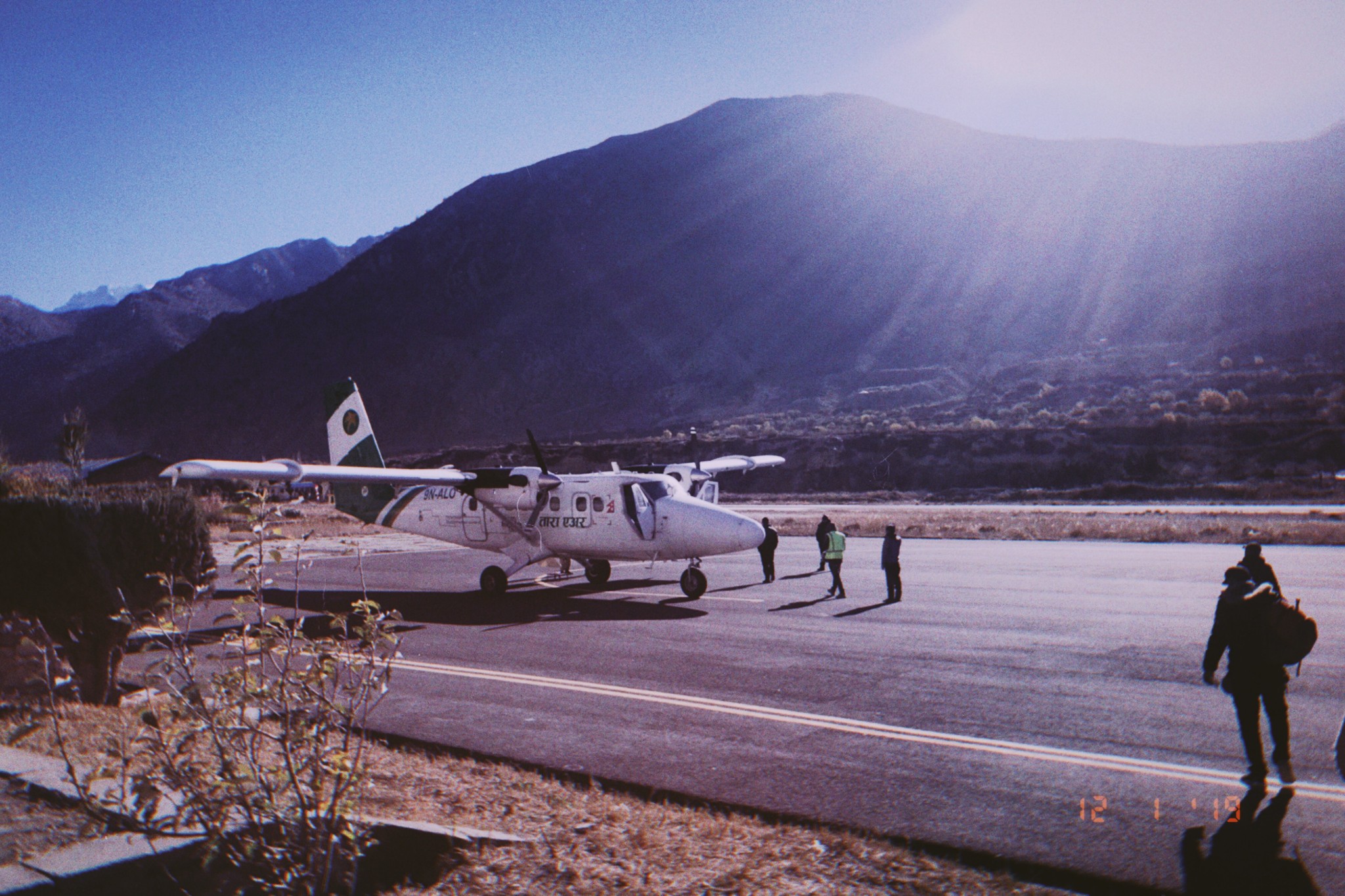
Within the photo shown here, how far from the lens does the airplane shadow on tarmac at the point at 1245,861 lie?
16.5ft

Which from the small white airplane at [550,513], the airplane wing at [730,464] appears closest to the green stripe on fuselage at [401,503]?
the small white airplane at [550,513]

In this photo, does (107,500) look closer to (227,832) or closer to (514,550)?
(227,832)

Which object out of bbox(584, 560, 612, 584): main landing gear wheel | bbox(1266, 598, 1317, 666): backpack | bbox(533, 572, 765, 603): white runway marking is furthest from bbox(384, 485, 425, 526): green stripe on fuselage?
bbox(1266, 598, 1317, 666): backpack

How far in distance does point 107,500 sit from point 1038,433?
5872 cm

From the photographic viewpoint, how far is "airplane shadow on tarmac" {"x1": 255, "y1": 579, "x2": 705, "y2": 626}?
15.6 m

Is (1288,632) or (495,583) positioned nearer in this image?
(1288,632)

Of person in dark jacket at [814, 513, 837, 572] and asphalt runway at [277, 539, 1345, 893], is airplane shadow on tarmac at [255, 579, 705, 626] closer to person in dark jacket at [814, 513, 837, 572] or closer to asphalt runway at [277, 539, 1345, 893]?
asphalt runway at [277, 539, 1345, 893]

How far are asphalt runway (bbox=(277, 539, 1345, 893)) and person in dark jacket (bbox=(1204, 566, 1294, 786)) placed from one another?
288mm

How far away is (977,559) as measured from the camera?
24078 millimetres

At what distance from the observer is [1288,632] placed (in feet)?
20.7

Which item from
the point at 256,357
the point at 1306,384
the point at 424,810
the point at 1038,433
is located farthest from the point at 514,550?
the point at 256,357

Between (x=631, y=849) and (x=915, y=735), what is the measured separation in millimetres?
3671

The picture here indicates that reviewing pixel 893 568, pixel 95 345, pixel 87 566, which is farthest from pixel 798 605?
pixel 95 345

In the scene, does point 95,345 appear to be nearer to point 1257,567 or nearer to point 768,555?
point 768,555
